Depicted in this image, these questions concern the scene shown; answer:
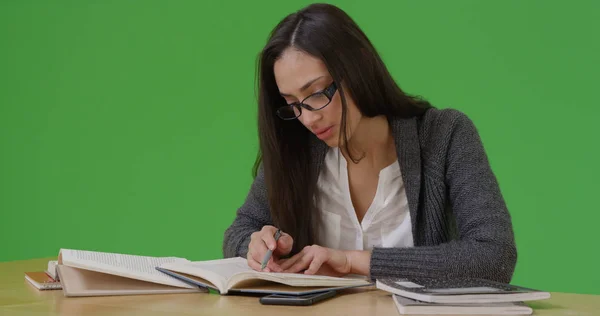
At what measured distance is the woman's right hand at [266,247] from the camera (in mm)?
1694

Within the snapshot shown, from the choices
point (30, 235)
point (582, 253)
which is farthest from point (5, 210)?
point (582, 253)

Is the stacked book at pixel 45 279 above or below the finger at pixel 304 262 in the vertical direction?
below

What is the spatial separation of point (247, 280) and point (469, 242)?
0.48 m

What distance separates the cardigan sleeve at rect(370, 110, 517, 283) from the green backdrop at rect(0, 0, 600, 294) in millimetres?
1018

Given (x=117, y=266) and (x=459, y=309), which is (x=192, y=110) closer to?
(x=117, y=266)

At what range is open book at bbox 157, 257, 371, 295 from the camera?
58.0 inches

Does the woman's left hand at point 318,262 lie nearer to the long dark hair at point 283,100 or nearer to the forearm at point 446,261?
the forearm at point 446,261

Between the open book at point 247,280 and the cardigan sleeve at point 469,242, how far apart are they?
8 cm

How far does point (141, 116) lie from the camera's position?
3584 mm

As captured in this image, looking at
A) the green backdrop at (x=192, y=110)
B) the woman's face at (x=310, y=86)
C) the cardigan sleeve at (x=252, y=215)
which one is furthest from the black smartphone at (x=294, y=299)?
the green backdrop at (x=192, y=110)

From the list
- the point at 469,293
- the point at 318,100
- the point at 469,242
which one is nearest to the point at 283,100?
the point at 318,100

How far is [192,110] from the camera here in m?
3.53

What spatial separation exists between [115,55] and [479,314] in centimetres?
267

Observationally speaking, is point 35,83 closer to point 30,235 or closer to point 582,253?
point 30,235
